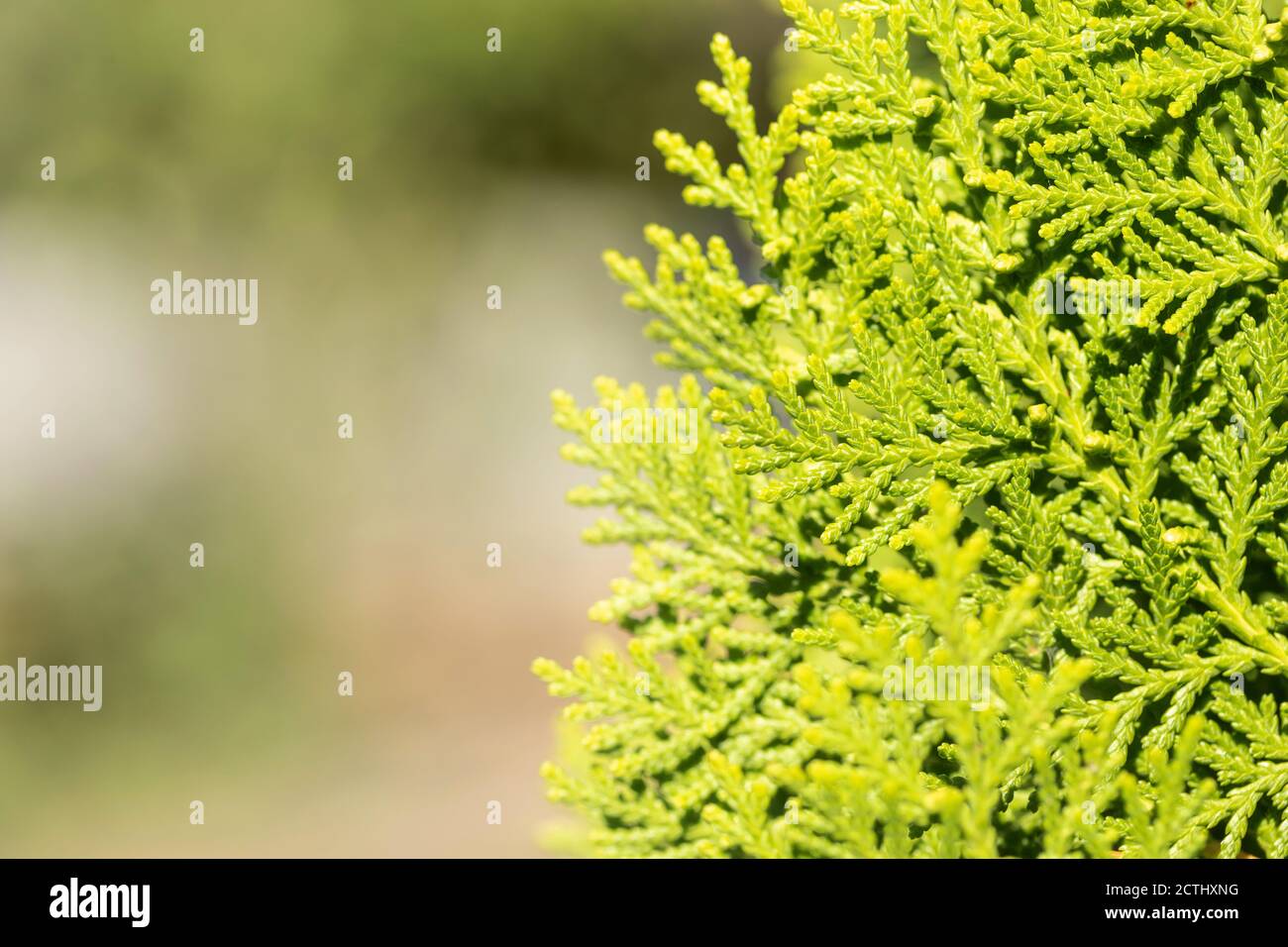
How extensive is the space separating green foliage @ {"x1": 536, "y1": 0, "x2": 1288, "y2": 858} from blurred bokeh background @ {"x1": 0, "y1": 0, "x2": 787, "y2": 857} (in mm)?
7672

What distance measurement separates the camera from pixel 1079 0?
55.9 inches

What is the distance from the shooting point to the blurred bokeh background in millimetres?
8656

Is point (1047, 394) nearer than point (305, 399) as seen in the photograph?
Yes

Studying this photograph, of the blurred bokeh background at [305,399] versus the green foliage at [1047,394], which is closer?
the green foliage at [1047,394]

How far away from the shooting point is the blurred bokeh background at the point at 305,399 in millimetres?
8656

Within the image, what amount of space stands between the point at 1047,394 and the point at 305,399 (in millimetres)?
9754

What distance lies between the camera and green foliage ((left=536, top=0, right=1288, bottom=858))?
1342 mm

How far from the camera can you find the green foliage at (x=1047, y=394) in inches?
52.8

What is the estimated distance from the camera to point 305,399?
9.91 metres

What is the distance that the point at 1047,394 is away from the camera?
57.4 inches

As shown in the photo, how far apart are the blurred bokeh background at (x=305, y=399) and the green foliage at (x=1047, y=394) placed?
25.2 feet

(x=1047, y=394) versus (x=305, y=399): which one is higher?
(x=305, y=399)

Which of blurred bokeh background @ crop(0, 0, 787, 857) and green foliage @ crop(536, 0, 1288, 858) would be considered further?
blurred bokeh background @ crop(0, 0, 787, 857)
